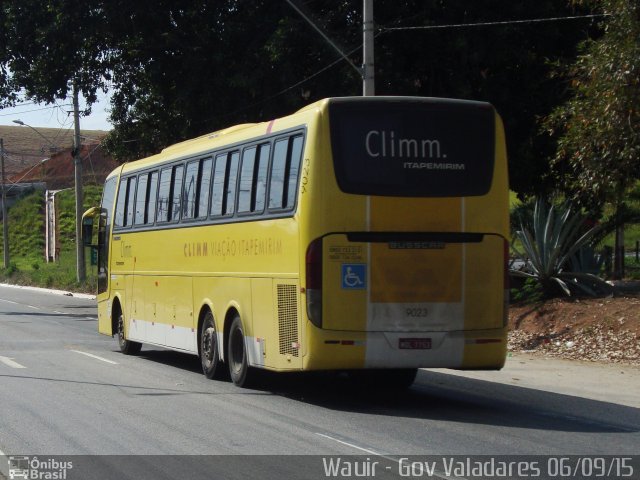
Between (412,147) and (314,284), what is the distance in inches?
78.3

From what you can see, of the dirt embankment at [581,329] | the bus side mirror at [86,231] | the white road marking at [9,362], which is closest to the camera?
the white road marking at [9,362]

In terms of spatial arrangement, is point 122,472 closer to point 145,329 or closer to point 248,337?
point 248,337

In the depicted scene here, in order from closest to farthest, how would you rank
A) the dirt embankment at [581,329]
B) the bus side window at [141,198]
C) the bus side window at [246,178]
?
the bus side window at [246,178], the dirt embankment at [581,329], the bus side window at [141,198]

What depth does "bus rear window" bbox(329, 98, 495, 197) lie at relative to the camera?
42.0 feet

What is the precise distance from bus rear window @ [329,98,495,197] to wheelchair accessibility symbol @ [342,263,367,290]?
0.85 m

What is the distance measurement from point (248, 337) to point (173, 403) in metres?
1.61

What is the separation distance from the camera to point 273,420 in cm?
1188

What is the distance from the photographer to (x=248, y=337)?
1441 cm

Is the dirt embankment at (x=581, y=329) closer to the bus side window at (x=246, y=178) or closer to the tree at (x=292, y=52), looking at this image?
the bus side window at (x=246, y=178)

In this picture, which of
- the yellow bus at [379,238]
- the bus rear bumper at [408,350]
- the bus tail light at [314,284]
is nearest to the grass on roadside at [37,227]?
the yellow bus at [379,238]

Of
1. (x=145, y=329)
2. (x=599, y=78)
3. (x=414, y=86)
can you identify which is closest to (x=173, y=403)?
(x=145, y=329)

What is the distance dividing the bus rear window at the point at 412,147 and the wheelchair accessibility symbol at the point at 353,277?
0.85m

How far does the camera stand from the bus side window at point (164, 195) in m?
18.0

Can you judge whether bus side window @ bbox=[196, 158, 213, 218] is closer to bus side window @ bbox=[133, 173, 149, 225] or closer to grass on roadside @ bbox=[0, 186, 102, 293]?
bus side window @ bbox=[133, 173, 149, 225]
